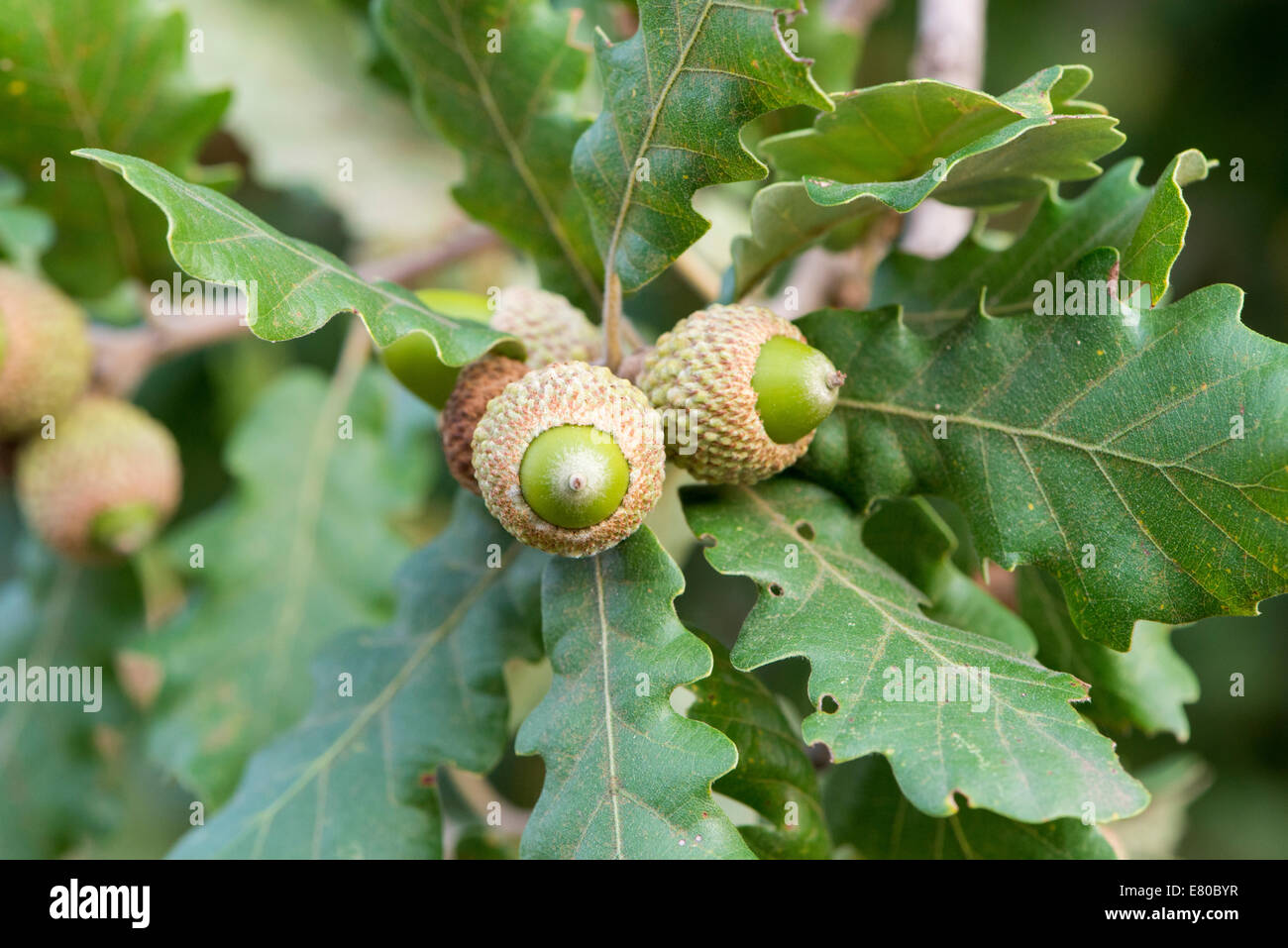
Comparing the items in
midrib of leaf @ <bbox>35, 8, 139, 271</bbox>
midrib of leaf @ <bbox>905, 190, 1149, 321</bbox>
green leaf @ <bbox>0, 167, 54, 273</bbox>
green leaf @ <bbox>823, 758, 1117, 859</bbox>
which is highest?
midrib of leaf @ <bbox>35, 8, 139, 271</bbox>

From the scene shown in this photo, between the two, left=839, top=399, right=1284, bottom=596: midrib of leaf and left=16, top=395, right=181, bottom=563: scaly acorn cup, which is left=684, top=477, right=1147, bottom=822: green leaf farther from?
left=16, top=395, right=181, bottom=563: scaly acorn cup

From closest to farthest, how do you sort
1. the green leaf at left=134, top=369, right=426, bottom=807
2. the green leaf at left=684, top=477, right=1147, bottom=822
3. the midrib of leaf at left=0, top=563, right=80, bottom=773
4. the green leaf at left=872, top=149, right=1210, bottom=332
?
the green leaf at left=684, top=477, right=1147, bottom=822 → the green leaf at left=872, top=149, right=1210, bottom=332 → the green leaf at left=134, top=369, right=426, bottom=807 → the midrib of leaf at left=0, top=563, right=80, bottom=773

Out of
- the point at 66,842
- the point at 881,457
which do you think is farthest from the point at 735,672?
the point at 66,842

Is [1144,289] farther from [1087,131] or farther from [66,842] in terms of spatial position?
[66,842]

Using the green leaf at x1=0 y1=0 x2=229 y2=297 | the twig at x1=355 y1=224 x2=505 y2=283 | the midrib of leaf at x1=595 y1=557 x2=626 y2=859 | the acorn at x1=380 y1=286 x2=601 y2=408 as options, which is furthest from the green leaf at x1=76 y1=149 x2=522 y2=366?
the twig at x1=355 y1=224 x2=505 y2=283

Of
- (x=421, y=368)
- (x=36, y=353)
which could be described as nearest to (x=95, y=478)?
(x=36, y=353)

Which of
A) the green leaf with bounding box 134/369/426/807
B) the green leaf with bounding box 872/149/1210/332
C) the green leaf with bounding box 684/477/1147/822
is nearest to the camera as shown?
the green leaf with bounding box 684/477/1147/822
